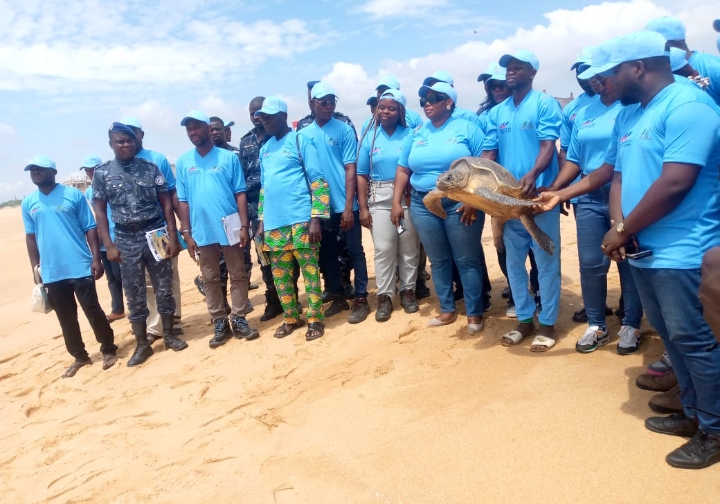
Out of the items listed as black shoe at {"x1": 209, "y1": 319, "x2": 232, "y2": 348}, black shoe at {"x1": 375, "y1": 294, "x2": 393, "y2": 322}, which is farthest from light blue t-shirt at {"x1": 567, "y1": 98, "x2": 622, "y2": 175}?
black shoe at {"x1": 209, "y1": 319, "x2": 232, "y2": 348}

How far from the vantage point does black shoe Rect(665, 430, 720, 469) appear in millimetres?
2270

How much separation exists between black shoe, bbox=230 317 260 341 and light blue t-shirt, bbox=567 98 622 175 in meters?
3.35

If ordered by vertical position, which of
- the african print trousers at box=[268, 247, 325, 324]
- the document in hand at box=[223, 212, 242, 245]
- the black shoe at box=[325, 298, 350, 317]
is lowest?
the black shoe at box=[325, 298, 350, 317]

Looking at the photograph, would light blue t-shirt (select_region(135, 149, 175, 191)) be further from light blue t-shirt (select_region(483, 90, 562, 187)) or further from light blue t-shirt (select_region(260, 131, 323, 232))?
light blue t-shirt (select_region(483, 90, 562, 187))

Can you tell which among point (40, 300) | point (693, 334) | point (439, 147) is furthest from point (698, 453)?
point (40, 300)

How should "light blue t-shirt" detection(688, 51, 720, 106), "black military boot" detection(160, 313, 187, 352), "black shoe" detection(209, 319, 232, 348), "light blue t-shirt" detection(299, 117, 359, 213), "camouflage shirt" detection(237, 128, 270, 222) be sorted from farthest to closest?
1. "camouflage shirt" detection(237, 128, 270, 222)
2. "black military boot" detection(160, 313, 187, 352)
3. "black shoe" detection(209, 319, 232, 348)
4. "light blue t-shirt" detection(299, 117, 359, 213)
5. "light blue t-shirt" detection(688, 51, 720, 106)

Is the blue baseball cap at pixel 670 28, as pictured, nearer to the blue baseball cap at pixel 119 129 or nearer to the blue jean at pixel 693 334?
the blue jean at pixel 693 334

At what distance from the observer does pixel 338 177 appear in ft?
16.5

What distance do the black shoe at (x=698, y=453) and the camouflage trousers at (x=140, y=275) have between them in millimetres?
4491

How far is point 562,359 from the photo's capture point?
3.52 meters

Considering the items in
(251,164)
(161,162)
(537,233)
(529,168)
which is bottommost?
(537,233)

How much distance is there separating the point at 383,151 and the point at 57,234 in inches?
131

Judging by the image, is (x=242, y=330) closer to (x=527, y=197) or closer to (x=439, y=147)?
(x=439, y=147)

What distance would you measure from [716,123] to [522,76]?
1.83 meters
